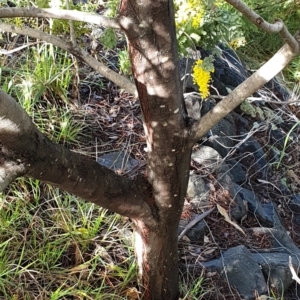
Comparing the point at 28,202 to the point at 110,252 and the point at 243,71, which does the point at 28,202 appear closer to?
the point at 110,252

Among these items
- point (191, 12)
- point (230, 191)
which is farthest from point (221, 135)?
point (191, 12)

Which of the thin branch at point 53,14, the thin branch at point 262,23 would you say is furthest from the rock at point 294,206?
the thin branch at point 53,14

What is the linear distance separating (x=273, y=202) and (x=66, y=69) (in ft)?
5.43

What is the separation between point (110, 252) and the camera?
90.3 inches

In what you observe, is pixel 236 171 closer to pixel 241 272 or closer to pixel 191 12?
pixel 241 272

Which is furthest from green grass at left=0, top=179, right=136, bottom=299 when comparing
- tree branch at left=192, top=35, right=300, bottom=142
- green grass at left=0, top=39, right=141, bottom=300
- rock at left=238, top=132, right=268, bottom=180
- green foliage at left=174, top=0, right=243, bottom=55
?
rock at left=238, top=132, right=268, bottom=180

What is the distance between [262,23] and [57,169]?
0.75m

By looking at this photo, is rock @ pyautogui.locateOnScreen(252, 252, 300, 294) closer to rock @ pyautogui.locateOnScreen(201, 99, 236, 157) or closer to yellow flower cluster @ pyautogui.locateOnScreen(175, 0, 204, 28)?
rock @ pyautogui.locateOnScreen(201, 99, 236, 157)

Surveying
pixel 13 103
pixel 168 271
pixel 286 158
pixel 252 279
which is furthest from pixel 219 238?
pixel 13 103

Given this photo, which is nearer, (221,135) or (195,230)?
(195,230)

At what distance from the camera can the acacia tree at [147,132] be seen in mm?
1307

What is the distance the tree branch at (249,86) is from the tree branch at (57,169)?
343 millimetres

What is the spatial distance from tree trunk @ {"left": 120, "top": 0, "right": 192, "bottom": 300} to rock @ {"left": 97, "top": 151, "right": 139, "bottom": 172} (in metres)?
0.66

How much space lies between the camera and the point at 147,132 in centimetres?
169
